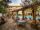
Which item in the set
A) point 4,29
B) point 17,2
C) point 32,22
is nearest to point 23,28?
point 32,22

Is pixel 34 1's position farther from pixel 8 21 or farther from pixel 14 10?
pixel 8 21

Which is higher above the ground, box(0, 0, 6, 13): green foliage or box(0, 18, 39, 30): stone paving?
box(0, 0, 6, 13): green foliage

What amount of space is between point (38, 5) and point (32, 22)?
249mm

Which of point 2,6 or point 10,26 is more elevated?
point 2,6

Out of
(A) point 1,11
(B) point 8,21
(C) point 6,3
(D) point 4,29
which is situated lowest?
(D) point 4,29

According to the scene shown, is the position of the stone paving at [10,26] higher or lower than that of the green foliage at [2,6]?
lower

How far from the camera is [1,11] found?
1.30 meters

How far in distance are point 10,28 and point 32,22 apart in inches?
12.4

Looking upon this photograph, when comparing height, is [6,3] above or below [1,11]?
above

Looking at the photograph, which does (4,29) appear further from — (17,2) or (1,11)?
(17,2)

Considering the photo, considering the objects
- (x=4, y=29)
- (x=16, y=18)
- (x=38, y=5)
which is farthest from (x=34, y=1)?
(x=4, y=29)

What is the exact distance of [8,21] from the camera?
130cm

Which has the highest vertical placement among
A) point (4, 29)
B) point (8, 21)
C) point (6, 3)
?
point (6, 3)

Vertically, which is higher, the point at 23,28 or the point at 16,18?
the point at 16,18
